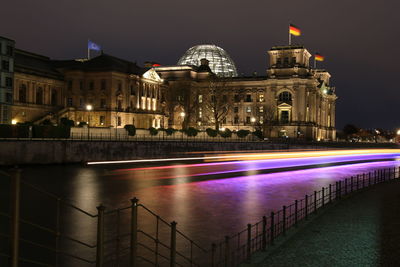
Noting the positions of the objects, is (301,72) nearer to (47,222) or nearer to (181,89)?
(181,89)

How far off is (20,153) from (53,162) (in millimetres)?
4430

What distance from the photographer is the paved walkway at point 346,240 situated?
13.1 metres

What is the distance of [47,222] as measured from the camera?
→ 71.5 feet

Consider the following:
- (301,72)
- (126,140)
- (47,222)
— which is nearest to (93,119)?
(126,140)

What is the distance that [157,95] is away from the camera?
117750mm

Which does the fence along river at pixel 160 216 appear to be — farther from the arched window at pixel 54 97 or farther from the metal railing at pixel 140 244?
the arched window at pixel 54 97

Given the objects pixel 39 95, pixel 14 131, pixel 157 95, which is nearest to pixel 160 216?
pixel 14 131

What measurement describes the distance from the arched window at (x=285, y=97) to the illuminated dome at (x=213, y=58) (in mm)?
40325

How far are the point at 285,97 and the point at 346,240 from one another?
4659 inches

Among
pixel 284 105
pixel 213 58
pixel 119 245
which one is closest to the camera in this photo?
pixel 119 245

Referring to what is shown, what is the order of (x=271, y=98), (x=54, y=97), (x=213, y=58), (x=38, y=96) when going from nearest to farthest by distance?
(x=38, y=96), (x=54, y=97), (x=271, y=98), (x=213, y=58)

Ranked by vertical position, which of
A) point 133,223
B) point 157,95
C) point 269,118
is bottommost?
point 133,223

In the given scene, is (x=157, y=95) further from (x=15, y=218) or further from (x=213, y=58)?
(x=15, y=218)

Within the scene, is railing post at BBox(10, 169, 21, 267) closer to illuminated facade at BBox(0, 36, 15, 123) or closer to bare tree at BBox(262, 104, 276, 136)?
illuminated facade at BBox(0, 36, 15, 123)
